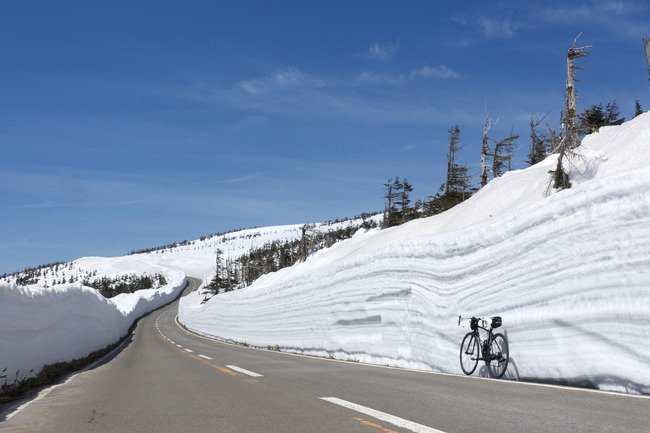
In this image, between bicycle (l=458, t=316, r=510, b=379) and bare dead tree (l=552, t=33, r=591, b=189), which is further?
bare dead tree (l=552, t=33, r=591, b=189)

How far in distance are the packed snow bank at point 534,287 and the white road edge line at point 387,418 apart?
13.0 feet

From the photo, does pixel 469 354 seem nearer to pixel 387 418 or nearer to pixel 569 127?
pixel 387 418

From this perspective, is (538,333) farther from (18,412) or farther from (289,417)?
(18,412)

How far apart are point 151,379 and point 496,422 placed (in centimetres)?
828

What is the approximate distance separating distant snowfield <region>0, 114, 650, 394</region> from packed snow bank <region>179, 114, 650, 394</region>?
→ 0.02 metres

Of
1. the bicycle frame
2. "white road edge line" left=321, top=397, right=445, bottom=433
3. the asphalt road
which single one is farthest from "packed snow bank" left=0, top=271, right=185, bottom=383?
the bicycle frame

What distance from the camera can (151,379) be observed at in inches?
429

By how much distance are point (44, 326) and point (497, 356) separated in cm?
1230

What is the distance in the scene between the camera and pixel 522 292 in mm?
9820

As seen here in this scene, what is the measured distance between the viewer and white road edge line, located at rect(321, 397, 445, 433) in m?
4.60

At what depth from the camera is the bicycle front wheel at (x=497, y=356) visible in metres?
9.33

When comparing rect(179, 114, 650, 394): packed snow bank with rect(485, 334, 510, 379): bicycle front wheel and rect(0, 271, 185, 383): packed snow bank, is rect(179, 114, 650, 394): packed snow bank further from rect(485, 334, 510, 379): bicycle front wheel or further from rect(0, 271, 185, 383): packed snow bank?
rect(0, 271, 185, 383): packed snow bank

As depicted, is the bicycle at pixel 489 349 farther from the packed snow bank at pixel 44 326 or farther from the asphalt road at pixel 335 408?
the packed snow bank at pixel 44 326

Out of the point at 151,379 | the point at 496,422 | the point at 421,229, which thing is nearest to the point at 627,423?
the point at 496,422
